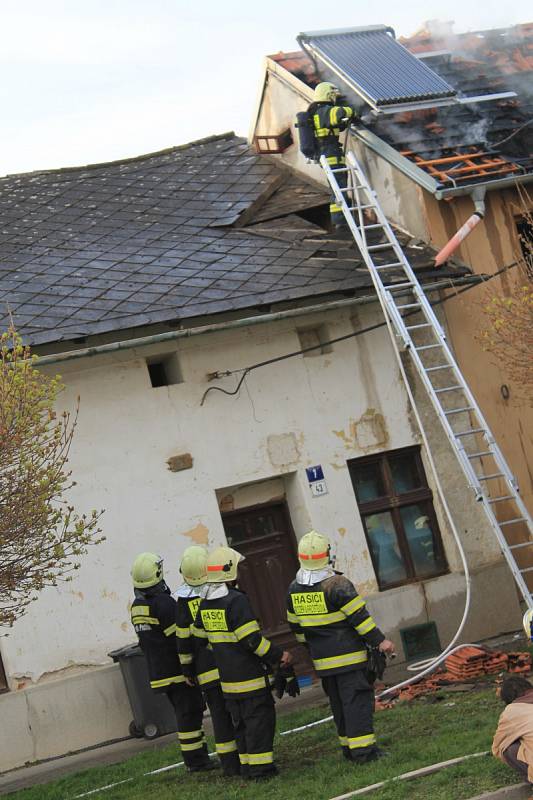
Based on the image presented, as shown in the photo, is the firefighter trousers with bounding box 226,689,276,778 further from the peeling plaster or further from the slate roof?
the slate roof

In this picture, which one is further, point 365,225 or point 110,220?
point 110,220

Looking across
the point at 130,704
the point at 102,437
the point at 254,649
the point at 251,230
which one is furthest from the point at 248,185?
the point at 254,649

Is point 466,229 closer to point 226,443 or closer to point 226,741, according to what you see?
point 226,443

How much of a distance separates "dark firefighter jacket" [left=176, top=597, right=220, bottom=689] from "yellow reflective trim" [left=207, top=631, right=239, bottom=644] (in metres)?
0.32

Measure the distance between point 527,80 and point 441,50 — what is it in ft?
4.86

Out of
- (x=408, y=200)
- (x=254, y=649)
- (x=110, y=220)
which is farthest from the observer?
(x=110, y=220)

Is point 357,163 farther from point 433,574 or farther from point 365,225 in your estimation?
point 433,574

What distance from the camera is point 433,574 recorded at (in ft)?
43.4

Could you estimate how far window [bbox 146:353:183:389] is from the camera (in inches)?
493

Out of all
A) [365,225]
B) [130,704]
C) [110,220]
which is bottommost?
[130,704]

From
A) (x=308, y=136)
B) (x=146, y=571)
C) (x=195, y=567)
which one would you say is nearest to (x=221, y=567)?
(x=195, y=567)

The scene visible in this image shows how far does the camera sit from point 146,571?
936 centimetres

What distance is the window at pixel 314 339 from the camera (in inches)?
515

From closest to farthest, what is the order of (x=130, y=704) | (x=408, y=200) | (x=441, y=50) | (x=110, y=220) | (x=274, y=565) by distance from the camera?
(x=130, y=704) < (x=274, y=565) < (x=408, y=200) < (x=110, y=220) < (x=441, y=50)
